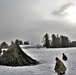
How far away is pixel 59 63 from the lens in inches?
640

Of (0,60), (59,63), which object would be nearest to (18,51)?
(0,60)

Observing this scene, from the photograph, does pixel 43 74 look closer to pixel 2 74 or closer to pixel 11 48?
pixel 2 74

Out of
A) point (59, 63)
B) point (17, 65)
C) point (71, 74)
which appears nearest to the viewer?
point (59, 63)

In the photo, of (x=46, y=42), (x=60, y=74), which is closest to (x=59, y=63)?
(x=60, y=74)

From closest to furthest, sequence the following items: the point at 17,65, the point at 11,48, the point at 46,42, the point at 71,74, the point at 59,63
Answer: the point at 59,63 → the point at 71,74 → the point at 17,65 → the point at 11,48 → the point at 46,42

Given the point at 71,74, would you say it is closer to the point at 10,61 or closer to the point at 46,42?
the point at 10,61

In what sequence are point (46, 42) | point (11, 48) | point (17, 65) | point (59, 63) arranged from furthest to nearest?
point (46, 42)
point (11, 48)
point (17, 65)
point (59, 63)

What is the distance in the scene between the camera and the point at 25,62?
2986 centimetres

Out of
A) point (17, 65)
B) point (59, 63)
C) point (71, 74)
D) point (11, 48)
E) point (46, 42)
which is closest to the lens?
point (59, 63)

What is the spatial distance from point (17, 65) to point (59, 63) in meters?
13.8

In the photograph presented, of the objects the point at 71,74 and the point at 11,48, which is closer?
the point at 71,74

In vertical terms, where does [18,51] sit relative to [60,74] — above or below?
above

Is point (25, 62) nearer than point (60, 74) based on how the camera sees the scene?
No

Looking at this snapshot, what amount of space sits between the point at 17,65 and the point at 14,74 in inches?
329
